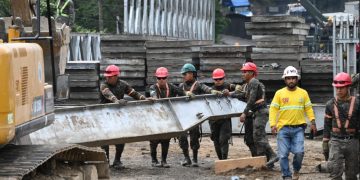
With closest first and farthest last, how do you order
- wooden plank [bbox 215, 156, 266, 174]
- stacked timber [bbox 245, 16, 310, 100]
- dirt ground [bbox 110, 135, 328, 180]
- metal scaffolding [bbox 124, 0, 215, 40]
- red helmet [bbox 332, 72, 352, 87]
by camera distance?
red helmet [bbox 332, 72, 352, 87] < dirt ground [bbox 110, 135, 328, 180] < wooden plank [bbox 215, 156, 266, 174] < stacked timber [bbox 245, 16, 310, 100] < metal scaffolding [bbox 124, 0, 215, 40]

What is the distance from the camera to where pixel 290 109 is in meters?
14.7

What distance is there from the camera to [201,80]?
22953mm

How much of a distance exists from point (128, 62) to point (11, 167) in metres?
14.6

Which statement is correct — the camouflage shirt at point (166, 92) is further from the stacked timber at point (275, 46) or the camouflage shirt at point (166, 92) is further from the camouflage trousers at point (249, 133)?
the stacked timber at point (275, 46)

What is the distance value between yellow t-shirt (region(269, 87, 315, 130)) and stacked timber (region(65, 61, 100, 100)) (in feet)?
29.4

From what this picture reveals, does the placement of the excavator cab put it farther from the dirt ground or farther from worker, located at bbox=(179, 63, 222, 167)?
worker, located at bbox=(179, 63, 222, 167)

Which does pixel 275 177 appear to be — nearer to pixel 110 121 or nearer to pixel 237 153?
pixel 110 121

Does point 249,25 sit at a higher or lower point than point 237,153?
higher

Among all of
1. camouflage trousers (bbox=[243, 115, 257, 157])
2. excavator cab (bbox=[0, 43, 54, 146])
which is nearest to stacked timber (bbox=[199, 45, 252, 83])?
camouflage trousers (bbox=[243, 115, 257, 157])

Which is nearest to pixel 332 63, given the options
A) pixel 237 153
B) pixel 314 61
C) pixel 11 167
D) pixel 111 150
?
pixel 314 61

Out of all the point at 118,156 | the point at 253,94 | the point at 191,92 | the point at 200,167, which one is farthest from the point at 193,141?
the point at 253,94

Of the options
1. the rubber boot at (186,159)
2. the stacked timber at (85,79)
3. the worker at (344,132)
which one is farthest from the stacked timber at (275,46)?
the worker at (344,132)

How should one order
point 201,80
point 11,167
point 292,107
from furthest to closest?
point 201,80
point 292,107
point 11,167

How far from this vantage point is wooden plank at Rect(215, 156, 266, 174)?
639 inches
